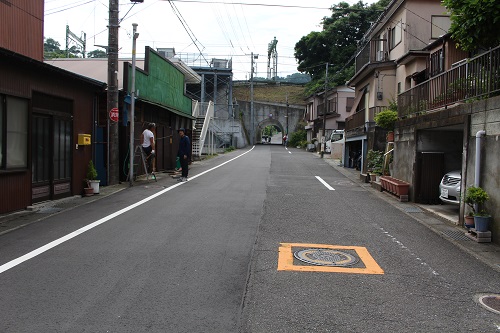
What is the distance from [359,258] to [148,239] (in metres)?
3.46

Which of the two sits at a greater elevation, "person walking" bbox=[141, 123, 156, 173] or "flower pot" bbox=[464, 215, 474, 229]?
"person walking" bbox=[141, 123, 156, 173]

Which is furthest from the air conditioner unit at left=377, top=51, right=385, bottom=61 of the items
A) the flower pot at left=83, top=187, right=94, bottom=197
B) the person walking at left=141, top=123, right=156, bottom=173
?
the flower pot at left=83, top=187, right=94, bottom=197

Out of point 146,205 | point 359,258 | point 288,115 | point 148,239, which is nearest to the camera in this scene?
point 359,258

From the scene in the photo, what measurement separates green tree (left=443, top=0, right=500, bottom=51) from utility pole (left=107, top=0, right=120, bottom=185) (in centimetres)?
942

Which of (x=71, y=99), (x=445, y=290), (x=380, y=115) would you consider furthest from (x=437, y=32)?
(x=445, y=290)

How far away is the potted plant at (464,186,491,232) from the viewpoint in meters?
7.91

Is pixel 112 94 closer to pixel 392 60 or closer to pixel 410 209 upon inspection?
pixel 410 209

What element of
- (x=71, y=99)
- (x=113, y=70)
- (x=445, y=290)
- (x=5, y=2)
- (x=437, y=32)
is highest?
(x=437, y=32)

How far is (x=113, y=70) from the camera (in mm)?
13258

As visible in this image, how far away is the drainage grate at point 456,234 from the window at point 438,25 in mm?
16678

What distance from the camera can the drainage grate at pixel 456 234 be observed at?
8180 mm

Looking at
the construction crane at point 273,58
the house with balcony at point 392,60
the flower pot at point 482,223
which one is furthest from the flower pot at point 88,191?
the construction crane at point 273,58

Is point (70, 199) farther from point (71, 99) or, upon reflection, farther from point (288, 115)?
point (288, 115)

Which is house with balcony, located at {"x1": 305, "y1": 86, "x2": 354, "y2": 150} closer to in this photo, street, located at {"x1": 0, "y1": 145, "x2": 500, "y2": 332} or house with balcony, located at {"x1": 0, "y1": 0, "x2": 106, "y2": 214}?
house with balcony, located at {"x1": 0, "y1": 0, "x2": 106, "y2": 214}
